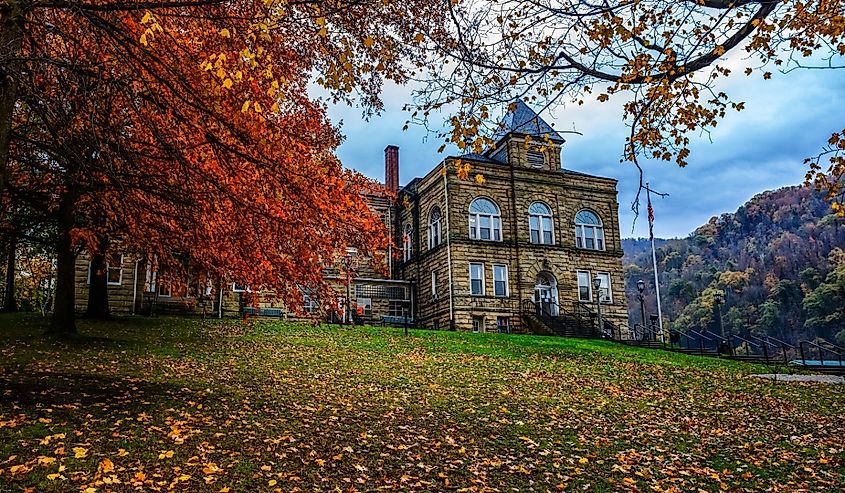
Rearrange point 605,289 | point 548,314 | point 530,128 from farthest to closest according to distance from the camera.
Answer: point 605,289 → point 548,314 → point 530,128

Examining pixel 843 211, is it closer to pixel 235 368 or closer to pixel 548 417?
pixel 548 417

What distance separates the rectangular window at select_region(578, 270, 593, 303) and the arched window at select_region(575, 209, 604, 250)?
5.52 feet

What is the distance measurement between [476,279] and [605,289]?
7995 mm

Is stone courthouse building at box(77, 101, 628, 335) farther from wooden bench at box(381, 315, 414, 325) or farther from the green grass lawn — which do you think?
the green grass lawn

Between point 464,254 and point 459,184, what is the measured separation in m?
3.90

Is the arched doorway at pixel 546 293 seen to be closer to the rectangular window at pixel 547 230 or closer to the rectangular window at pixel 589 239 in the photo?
the rectangular window at pixel 547 230

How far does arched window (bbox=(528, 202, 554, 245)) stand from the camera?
1367 inches

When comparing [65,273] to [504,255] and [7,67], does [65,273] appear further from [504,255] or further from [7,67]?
[504,255]

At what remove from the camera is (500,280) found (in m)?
33.2

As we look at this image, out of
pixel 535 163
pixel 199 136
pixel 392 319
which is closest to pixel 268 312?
pixel 392 319

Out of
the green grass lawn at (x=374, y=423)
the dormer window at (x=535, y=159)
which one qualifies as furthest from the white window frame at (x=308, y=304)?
the dormer window at (x=535, y=159)

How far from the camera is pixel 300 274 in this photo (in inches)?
442

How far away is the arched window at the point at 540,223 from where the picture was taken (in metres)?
34.7

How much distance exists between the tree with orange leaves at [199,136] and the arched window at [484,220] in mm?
20144
